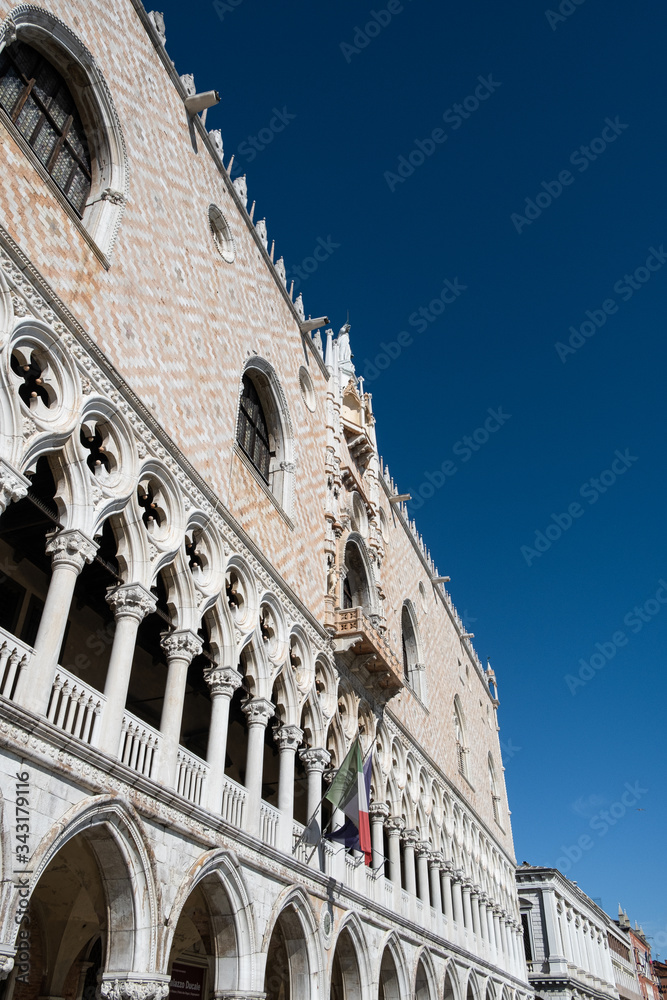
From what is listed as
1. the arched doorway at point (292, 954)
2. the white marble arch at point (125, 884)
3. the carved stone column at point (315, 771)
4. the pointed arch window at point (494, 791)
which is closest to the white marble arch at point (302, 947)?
the arched doorway at point (292, 954)

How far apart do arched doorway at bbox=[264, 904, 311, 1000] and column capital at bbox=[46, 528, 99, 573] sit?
650 cm

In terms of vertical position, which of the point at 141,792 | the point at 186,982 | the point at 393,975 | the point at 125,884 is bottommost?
the point at 186,982

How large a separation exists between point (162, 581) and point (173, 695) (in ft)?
5.35

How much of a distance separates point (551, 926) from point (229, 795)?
36416 mm

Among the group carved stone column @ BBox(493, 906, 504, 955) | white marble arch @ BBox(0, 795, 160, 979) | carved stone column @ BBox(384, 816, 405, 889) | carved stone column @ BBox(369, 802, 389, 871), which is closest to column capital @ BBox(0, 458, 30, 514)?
white marble arch @ BBox(0, 795, 160, 979)

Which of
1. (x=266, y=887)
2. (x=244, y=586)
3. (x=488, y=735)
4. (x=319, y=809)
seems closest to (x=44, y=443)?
(x=244, y=586)

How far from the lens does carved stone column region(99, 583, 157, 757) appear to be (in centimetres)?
859

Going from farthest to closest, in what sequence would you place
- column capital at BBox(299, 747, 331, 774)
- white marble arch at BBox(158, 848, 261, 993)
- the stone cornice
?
column capital at BBox(299, 747, 331, 774) → white marble arch at BBox(158, 848, 261, 993) → the stone cornice

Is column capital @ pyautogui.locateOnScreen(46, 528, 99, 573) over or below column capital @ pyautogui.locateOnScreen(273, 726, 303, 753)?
below

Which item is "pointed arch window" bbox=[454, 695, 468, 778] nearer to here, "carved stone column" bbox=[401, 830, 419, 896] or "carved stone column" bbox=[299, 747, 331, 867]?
"carved stone column" bbox=[401, 830, 419, 896]

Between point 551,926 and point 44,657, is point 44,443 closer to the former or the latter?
point 44,657

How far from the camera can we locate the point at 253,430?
1541cm

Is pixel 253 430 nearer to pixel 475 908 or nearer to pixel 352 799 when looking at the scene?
pixel 352 799

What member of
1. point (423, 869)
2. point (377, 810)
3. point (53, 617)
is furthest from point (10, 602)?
point (423, 869)
